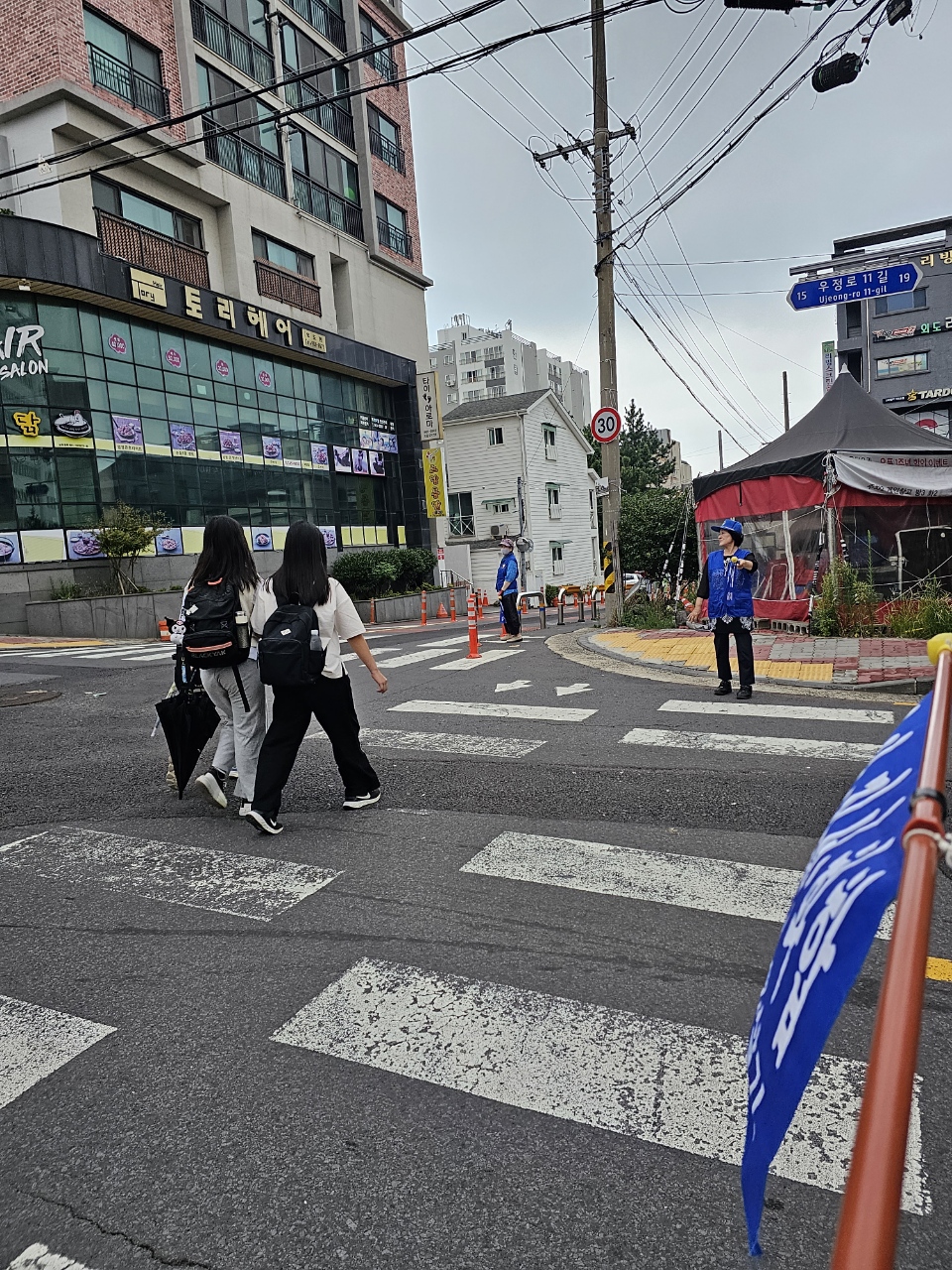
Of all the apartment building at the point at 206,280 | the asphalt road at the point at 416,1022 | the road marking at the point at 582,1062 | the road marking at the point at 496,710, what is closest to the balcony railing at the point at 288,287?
the apartment building at the point at 206,280

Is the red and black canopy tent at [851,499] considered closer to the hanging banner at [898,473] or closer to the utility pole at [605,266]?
the hanging banner at [898,473]

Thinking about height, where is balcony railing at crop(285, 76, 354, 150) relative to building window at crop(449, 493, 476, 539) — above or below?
above

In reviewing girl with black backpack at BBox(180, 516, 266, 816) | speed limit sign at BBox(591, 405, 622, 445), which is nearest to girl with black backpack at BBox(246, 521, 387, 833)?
girl with black backpack at BBox(180, 516, 266, 816)

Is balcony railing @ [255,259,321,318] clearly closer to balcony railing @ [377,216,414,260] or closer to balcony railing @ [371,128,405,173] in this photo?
balcony railing @ [377,216,414,260]

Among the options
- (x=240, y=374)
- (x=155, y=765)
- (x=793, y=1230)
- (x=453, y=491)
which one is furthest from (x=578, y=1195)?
(x=453, y=491)

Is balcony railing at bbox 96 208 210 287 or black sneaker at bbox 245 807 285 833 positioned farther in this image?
balcony railing at bbox 96 208 210 287

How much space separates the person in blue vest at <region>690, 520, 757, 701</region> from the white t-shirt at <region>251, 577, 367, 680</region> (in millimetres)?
4745

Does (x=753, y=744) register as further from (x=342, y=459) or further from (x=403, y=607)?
(x=342, y=459)

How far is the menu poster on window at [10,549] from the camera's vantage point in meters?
21.3

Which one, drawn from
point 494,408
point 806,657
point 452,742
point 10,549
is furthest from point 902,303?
point 452,742

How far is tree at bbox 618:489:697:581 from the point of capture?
2652 centimetres

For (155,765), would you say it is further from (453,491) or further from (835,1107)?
(453,491)

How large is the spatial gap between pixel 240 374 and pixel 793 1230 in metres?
30.6

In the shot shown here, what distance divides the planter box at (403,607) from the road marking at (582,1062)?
80.7 ft
